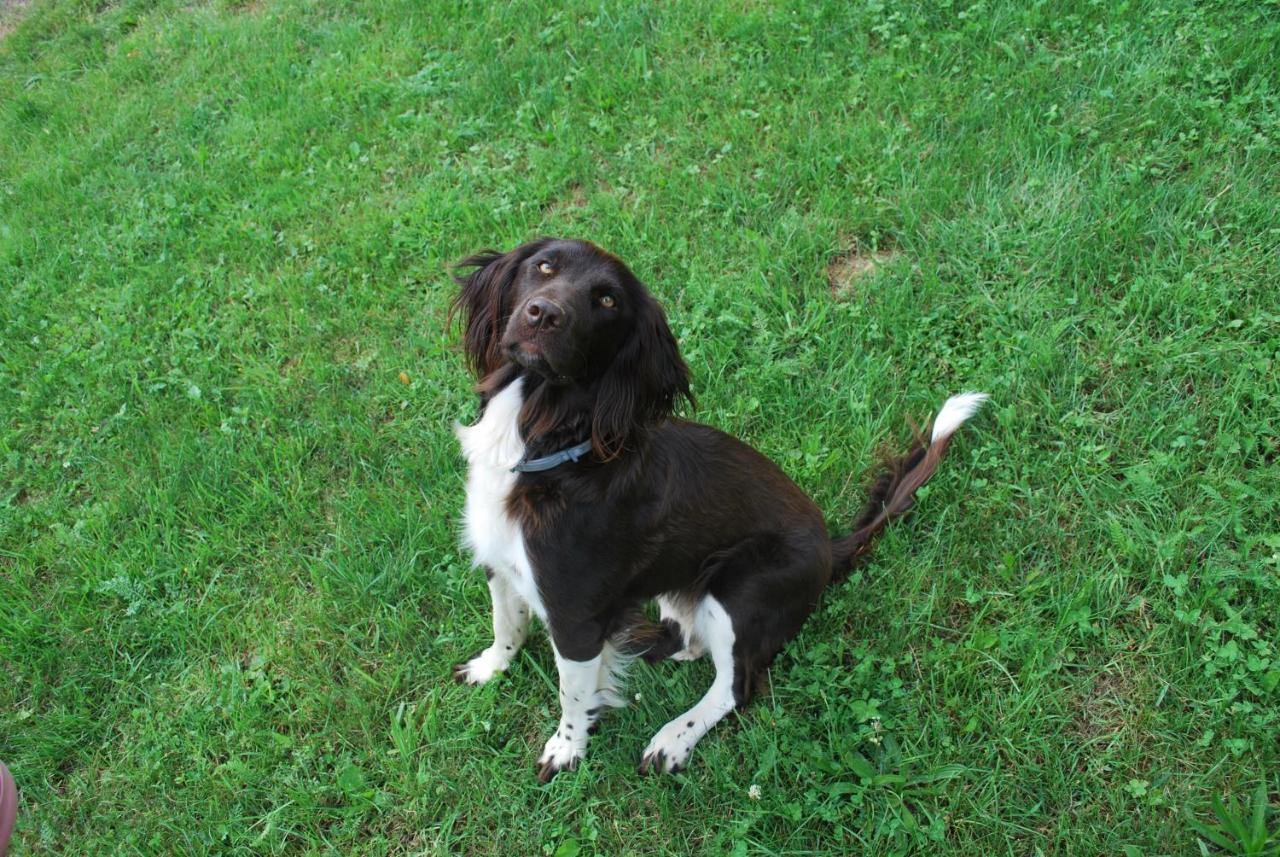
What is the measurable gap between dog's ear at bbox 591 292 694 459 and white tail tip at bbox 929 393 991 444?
1196mm

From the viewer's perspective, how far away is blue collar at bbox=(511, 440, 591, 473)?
2.31m

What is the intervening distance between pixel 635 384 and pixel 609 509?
1.17ft

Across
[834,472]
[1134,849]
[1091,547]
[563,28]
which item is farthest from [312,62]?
[1134,849]

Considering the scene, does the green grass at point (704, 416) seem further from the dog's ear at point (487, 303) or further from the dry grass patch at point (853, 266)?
the dog's ear at point (487, 303)

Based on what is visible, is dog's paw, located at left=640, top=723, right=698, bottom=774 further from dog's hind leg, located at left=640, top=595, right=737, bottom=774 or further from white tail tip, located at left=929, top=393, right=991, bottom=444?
white tail tip, located at left=929, top=393, right=991, bottom=444

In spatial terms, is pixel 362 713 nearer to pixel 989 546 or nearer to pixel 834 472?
pixel 834 472

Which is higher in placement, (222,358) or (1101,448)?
(222,358)

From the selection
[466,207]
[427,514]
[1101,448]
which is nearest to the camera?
[1101,448]

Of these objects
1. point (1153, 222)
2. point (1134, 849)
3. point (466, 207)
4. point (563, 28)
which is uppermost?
point (563, 28)

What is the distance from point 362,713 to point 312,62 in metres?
4.44

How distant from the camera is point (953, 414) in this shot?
304cm

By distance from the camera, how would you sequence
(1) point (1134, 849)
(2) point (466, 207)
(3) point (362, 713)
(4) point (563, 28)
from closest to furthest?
(1) point (1134, 849)
(3) point (362, 713)
(2) point (466, 207)
(4) point (563, 28)

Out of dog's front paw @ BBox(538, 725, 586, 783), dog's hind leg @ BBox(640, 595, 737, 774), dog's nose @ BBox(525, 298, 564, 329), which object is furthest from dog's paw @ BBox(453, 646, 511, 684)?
dog's nose @ BBox(525, 298, 564, 329)

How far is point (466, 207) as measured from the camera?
14.1 ft
